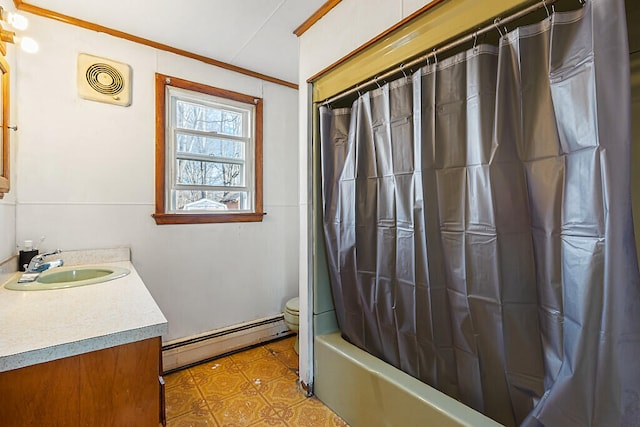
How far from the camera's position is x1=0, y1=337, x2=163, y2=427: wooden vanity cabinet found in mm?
801

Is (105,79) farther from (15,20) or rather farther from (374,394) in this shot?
(374,394)

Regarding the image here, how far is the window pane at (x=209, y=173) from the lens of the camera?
89.1 inches

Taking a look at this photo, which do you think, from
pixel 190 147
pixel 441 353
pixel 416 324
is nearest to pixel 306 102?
pixel 190 147

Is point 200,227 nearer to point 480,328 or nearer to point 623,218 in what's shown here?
point 480,328

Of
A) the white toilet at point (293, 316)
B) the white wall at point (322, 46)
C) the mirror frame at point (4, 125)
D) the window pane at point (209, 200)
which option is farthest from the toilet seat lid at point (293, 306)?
the mirror frame at point (4, 125)

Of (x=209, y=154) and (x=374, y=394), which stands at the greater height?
(x=209, y=154)

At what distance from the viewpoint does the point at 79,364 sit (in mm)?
864

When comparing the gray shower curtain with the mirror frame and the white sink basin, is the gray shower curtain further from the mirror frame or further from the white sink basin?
the mirror frame

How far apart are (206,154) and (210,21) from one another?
0.92 m

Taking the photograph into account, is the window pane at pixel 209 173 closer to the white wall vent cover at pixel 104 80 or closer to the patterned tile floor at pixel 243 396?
the white wall vent cover at pixel 104 80

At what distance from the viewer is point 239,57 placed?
2291mm

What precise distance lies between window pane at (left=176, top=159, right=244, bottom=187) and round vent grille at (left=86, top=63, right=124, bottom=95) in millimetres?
591

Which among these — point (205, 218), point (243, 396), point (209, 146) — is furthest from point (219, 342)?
point (209, 146)

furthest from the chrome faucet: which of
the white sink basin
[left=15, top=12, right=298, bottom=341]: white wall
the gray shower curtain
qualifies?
the gray shower curtain
